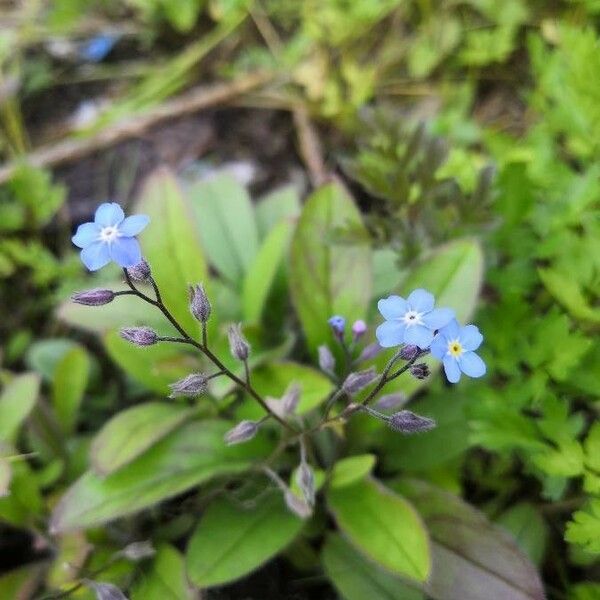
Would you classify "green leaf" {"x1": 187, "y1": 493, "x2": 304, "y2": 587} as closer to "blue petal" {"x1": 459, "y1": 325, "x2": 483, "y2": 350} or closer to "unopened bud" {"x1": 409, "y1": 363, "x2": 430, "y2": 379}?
"unopened bud" {"x1": 409, "y1": 363, "x2": 430, "y2": 379}

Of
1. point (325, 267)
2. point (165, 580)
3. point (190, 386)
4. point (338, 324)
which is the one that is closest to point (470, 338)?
point (338, 324)

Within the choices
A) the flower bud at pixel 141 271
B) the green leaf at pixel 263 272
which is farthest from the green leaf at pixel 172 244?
the flower bud at pixel 141 271

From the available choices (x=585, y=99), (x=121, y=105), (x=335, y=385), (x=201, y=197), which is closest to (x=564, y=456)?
(x=335, y=385)

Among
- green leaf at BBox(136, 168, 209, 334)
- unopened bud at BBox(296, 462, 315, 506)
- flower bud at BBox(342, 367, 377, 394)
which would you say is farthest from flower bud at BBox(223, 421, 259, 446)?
green leaf at BBox(136, 168, 209, 334)

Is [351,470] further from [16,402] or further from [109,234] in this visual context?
Result: [16,402]

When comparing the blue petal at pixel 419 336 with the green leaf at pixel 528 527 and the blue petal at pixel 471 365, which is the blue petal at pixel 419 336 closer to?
the blue petal at pixel 471 365

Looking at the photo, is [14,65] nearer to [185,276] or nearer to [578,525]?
[185,276]
